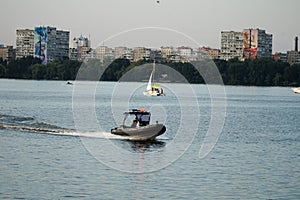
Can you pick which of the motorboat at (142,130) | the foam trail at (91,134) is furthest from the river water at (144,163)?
the motorboat at (142,130)

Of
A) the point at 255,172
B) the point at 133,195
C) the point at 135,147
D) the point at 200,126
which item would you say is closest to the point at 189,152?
the point at 135,147

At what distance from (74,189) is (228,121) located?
4446cm

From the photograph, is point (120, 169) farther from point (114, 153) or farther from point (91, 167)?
→ point (114, 153)

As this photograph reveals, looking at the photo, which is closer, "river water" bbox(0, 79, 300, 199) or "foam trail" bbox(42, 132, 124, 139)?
"river water" bbox(0, 79, 300, 199)

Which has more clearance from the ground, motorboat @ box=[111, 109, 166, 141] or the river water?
motorboat @ box=[111, 109, 166, 141]

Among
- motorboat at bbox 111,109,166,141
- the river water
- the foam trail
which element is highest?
motorboat at bbox 111,109,166,141

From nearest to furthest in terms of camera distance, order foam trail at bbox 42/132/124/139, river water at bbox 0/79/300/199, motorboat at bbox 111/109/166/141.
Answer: river water at bbox 0/79/300/199, motorboat at bbox 111/109/166/141, foam trail at bbox 42/132/124/139

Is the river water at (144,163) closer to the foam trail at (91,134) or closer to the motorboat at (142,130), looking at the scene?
the foam trail at (91,134)

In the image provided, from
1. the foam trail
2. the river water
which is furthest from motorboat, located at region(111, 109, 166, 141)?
the foam trail

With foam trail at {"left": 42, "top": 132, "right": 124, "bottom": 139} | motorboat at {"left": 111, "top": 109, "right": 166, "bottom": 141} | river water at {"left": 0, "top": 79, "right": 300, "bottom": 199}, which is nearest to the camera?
river water at {"left": 0, "top": 79, "right": 300, "bottom": 199}

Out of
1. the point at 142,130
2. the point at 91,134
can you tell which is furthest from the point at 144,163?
the point at 91,134

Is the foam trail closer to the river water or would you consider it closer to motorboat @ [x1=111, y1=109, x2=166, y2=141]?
the river water

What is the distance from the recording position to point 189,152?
145ft

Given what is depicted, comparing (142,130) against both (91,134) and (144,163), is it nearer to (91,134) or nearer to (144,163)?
→ (91,134)
